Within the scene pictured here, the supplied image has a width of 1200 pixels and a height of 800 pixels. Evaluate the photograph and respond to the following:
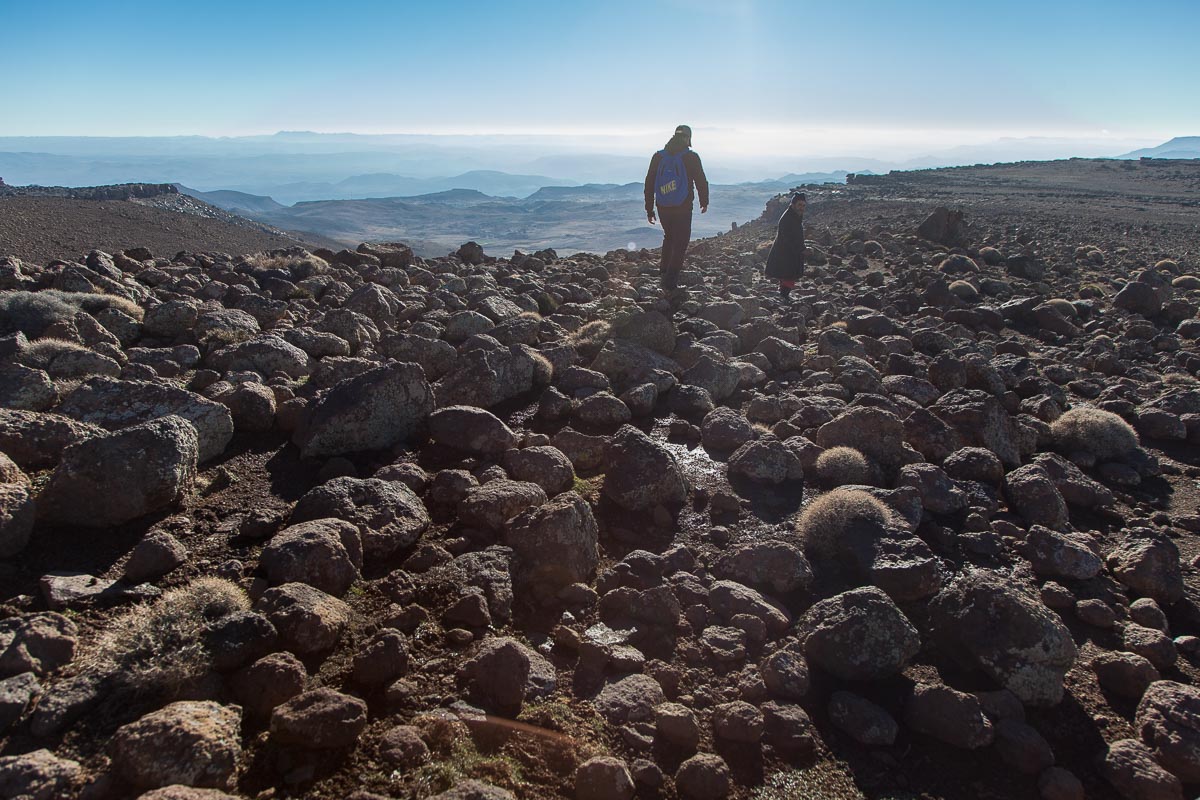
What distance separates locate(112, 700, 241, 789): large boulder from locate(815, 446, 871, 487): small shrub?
3984 mm

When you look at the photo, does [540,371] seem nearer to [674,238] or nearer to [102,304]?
[102,304]

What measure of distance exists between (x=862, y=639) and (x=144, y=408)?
4644mm

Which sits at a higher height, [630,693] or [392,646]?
[392,646]

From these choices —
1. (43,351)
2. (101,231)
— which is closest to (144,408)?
(43,351)

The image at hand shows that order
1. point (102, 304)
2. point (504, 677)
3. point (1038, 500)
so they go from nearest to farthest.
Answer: point (504, 677)
point (1038, 500)
point (102, 304)

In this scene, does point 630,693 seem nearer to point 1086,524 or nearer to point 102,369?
point 1086,524

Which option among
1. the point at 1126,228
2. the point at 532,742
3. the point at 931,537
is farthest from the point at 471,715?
the point at 1126,228

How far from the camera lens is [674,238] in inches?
409

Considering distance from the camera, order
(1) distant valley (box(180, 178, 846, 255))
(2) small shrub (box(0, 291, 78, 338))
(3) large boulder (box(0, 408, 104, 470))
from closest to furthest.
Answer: (3) large boulder (box(0, 408, 104, 470)) → (2) small shrub (box(0, 291, 78, 338)) → (1) distant valley (box(180, 178, 846, 255))

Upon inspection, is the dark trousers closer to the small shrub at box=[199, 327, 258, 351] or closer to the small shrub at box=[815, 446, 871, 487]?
the small shrub at box=[815, 446, 871, 487]

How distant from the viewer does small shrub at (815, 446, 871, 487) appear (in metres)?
4.76

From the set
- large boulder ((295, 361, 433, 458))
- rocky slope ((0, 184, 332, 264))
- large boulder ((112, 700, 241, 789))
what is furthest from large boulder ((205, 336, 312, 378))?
rocky slope ((0, 184, 332, 264))

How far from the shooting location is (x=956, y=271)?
519 inches

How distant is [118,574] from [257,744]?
1.38 m
